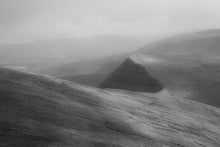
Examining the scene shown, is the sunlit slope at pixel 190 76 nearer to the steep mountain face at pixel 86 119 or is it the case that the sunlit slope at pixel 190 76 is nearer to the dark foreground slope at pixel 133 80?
the dark foreground slope at pixel 133 80

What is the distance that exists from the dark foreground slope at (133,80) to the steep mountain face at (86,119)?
12.4 m

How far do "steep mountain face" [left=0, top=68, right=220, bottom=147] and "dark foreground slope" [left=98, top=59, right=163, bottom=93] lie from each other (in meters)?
12.4

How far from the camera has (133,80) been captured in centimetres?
4156

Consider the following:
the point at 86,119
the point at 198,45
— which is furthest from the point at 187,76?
the point at 198,45

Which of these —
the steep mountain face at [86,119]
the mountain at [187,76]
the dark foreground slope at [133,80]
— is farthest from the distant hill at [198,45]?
the steep mountain face at [86,119]

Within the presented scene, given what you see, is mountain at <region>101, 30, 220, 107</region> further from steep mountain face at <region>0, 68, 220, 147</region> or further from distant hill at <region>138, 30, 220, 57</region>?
distant hill at <region>138, 30, 220, 57</region>

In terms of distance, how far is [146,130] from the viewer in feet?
59.0

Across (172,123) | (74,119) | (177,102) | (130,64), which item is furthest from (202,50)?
(74,119)

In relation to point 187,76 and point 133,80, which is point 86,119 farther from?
point 187,76

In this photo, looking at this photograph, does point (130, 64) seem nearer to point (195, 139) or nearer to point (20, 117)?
point (195, 139)

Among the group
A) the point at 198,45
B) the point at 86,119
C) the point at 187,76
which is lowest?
the point at 86,119

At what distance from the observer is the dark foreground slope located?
3931cm

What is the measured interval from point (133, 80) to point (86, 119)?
991 inches

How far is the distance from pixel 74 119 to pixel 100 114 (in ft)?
8.05
